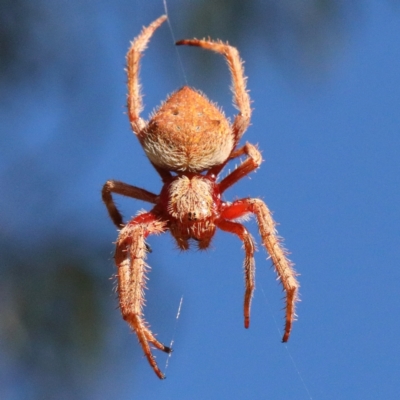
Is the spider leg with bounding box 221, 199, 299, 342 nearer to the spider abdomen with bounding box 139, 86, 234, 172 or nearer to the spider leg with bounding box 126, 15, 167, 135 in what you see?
the spider abdomen with bounding box 139, 86, 234, 172

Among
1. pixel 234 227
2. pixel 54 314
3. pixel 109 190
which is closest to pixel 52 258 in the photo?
pixel 54 314

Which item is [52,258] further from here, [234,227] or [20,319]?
[234,227]

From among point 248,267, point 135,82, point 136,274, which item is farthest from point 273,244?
point 135,82

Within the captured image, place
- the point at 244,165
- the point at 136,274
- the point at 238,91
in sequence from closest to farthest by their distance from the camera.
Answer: the point at 136,274, the point at 244,165, the point at 238,91

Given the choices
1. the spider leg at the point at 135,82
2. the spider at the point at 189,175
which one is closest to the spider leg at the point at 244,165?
the spider at the point at 189,175

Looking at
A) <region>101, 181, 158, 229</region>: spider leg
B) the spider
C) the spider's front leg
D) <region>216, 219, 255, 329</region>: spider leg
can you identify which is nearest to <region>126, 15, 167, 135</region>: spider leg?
the spider

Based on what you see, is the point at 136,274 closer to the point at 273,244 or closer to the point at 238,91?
the point at 273,244
